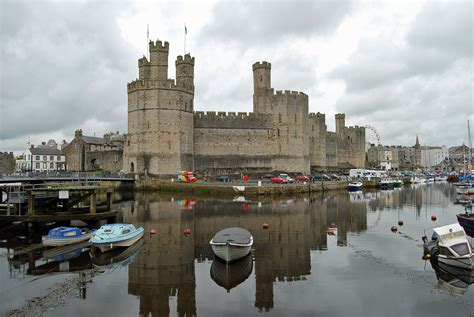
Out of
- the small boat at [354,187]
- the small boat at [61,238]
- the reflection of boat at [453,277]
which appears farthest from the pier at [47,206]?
the small boat at [354,187]

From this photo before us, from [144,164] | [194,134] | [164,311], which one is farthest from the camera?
[194,134]

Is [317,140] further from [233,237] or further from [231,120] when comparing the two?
[233,237]

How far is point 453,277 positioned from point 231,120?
3500 centimetres

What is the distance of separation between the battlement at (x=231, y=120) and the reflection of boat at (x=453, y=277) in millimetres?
33580

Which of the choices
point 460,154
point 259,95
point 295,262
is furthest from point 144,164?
point 460,154

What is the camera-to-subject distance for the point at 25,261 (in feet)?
42.0

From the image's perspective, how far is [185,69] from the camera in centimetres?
4322

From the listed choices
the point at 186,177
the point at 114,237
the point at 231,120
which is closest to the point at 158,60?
the point at 231,120

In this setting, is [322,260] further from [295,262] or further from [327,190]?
[327,190]

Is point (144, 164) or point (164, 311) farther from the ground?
point (144, 164)

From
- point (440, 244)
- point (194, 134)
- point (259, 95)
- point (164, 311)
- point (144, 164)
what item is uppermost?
point (259, 95)

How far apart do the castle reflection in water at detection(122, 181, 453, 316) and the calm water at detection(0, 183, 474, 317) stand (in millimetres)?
48

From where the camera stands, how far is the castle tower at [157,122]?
39.1 metres

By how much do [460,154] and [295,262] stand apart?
15514 centimetres
